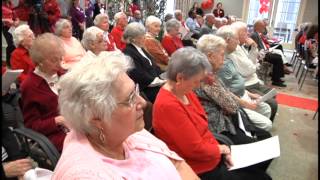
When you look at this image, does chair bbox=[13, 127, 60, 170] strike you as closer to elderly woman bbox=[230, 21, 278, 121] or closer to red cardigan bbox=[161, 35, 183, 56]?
elderly woman bbox=[230, 21, 278, 121]

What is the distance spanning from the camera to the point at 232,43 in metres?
2.82

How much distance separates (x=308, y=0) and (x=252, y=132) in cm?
899

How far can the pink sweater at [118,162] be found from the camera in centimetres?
88

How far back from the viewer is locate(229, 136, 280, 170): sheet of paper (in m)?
1.68

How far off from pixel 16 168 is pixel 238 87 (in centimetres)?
185

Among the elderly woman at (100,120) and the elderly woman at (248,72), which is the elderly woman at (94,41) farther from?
the elderly woman at (100,120)

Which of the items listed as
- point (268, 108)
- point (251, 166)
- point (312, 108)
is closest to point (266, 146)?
point (251, 166)

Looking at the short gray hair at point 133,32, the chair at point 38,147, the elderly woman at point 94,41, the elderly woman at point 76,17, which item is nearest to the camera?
the chair at point 38,147

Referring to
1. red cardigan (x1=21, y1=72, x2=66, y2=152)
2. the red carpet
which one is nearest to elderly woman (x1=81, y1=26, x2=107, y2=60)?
red cardigan (x1=21, y1=72, x2=66, y2=152)

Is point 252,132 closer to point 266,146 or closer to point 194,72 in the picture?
point 266,146

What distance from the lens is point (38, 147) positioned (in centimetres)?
160

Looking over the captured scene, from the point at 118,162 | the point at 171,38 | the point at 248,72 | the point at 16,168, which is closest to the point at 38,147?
the point at 16,168

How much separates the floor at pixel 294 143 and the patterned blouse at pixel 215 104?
0.54 m

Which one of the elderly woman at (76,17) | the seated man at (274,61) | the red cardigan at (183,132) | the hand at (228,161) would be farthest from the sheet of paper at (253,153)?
the elderly woman at (76,17)
